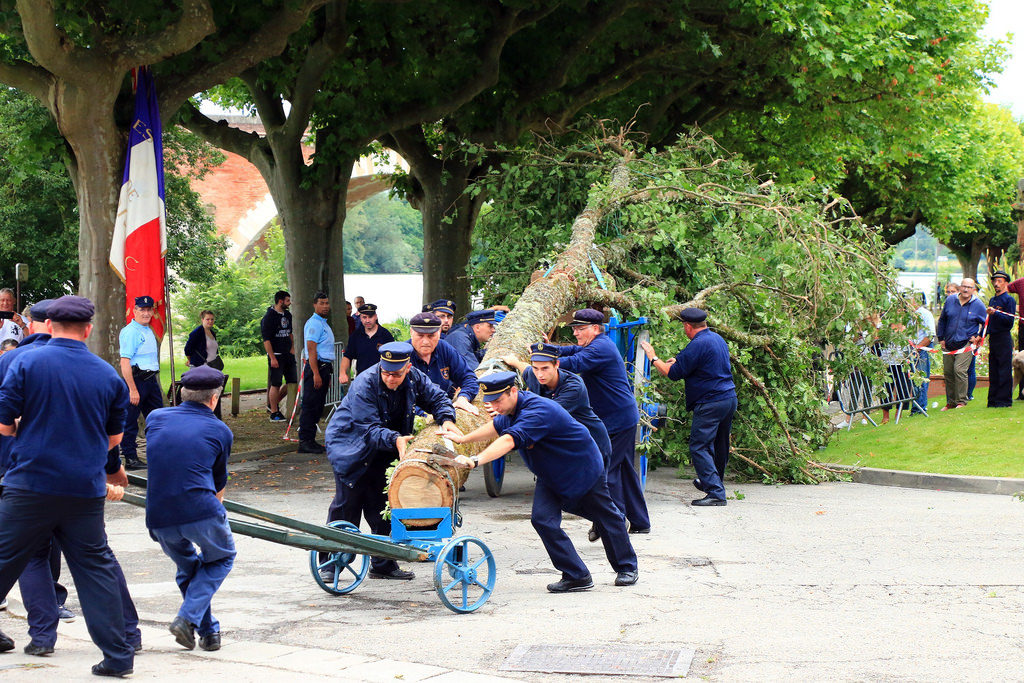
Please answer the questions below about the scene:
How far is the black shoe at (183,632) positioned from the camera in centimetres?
584

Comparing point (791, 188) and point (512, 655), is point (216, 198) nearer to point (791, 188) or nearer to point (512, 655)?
point (791, 188)

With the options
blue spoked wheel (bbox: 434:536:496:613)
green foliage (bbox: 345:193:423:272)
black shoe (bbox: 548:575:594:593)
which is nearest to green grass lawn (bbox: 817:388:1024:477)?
black shoe (bbox: 548:575:594:593)

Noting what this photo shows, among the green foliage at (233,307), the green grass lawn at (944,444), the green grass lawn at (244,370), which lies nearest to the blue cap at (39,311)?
the green grass lawn at (944,444)

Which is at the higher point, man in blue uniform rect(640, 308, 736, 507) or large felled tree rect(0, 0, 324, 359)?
large felled tree rect(0, 0, 324, 359)

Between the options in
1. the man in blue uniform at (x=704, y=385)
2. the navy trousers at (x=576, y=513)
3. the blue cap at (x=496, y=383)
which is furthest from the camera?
the man in blue uniform at (x=704, y=385)

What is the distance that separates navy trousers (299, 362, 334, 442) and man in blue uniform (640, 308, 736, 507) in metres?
4.99

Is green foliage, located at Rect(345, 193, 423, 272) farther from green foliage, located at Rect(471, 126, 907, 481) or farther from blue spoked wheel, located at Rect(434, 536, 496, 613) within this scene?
blue spoked wheel, located at Rect(434, 536, 496, 613)

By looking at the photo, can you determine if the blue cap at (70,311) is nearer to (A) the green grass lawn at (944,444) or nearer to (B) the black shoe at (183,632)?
(B) the black shoe at (183,632)

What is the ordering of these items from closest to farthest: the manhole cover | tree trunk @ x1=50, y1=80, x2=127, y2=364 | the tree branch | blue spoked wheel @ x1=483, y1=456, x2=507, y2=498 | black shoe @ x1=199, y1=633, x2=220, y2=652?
the manhole cover < black shoe @ x1=199, y1=633, x2=220, y2=652 < blue spoked wheel @ x1=483, y1=456, x2=507, y2=498 < the tree branch < tree trunk @ x1=50, y1=80, x2=127, y2=364

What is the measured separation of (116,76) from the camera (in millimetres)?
12617

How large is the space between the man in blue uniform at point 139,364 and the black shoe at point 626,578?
6240 mm

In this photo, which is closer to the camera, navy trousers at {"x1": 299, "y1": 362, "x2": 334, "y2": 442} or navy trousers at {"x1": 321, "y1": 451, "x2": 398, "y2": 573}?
navy trousers at {"x1": 321, "y1": 451, "x2": 398, "y2": 573}

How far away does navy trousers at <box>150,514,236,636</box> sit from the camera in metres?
5.88

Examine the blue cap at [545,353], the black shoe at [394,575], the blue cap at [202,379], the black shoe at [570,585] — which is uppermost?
the blue cap at [545,353]
